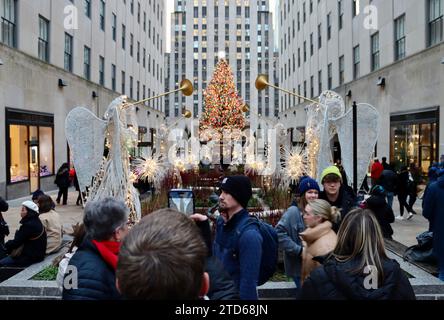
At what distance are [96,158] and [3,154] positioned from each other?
1074 centimetres

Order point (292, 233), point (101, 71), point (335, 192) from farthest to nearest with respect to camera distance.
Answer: point (101, 71) < point (335, 192) < point (292, 233)

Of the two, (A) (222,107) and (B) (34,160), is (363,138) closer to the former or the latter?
(B) (34,160)

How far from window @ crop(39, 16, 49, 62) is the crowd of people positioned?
767 inches

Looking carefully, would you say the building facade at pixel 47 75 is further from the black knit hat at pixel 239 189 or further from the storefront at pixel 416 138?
the black knit hat at pixel 239 189

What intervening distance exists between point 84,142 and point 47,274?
2.66 meters

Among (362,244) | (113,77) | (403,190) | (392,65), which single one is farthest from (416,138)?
(113,77)

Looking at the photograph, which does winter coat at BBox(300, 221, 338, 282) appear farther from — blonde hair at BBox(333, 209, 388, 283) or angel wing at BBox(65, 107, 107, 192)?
angel wing at BBox(65, 107, 107, 192)

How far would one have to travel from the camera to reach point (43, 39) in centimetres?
2188

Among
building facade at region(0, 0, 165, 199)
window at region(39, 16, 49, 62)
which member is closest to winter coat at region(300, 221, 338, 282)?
building facade at region(0, 0, 165, 199)

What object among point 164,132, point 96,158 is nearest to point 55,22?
point 164,132

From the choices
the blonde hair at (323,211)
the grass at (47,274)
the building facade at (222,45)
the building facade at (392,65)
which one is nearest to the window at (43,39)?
the building facade at (392,65)

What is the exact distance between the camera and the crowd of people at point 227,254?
5.71ft

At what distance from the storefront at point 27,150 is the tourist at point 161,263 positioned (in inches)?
705
